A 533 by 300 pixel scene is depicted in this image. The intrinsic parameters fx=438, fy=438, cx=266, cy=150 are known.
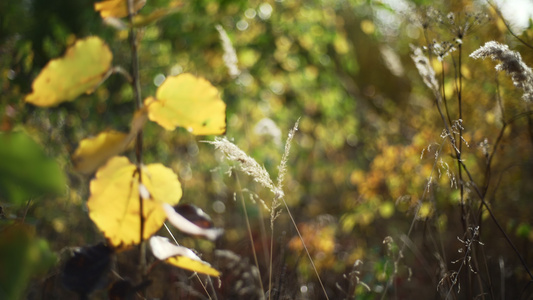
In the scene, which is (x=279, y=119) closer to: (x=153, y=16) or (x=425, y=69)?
(x=425, y=69)

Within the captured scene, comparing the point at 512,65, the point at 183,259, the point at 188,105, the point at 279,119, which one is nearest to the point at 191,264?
the point at 183,259

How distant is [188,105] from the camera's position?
0.67 meters

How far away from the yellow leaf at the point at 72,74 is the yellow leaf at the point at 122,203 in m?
0.12

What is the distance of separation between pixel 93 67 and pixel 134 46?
90 mm

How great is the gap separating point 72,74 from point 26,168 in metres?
0.20

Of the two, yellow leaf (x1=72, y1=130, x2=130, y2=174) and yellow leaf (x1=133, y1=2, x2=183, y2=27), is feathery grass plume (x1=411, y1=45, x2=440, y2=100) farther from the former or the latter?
yellow leaf (x1=72, y1=130, x2=130, y2=174)

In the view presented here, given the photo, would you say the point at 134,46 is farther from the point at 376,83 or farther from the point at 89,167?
the point at 376,83

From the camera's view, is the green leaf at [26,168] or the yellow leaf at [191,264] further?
the yellow leaf at [191,264]

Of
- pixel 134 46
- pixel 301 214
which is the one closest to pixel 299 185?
pixel 301 214

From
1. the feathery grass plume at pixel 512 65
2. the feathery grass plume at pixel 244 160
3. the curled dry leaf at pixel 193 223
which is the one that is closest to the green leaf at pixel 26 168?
the curled dry leaf at pixel 193 223

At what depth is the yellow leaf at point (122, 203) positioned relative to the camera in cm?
62

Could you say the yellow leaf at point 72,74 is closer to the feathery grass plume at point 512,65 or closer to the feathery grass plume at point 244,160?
the feathery grass plume at point 244,160

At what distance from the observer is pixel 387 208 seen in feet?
8.21

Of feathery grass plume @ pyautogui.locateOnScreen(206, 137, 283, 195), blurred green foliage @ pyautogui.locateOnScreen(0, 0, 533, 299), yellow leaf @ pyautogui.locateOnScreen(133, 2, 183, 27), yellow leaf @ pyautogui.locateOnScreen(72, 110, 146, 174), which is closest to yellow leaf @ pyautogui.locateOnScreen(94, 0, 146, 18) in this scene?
yellow leaf @ pyautogui.locateOnScreen(133, 2, 183, 27)
